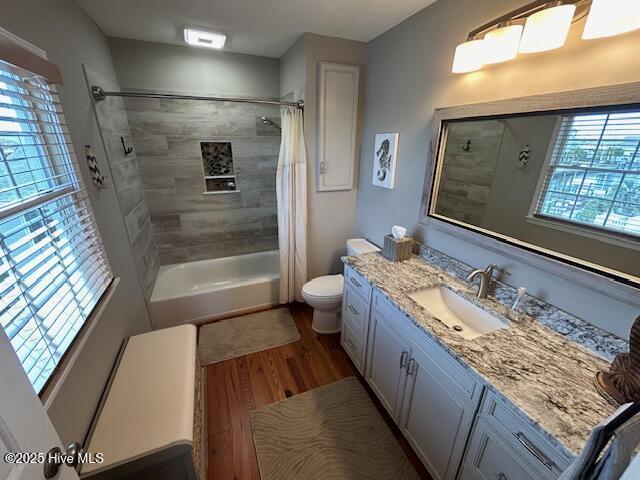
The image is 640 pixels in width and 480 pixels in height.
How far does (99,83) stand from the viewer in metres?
1.75

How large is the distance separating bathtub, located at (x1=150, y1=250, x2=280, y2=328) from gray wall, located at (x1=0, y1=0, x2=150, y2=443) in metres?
0.28

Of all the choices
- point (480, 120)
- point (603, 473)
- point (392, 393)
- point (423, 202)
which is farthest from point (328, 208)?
point (603, 473)

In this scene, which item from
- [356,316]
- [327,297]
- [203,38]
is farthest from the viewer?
[327,297]

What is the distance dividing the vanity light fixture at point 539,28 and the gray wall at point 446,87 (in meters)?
0.09

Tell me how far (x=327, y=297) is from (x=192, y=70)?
2467 millimetres

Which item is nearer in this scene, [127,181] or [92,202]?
[92,202]

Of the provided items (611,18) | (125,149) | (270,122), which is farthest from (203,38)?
(611,18)

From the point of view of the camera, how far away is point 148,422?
43.4 inches

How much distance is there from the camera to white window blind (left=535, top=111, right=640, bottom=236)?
907 mm

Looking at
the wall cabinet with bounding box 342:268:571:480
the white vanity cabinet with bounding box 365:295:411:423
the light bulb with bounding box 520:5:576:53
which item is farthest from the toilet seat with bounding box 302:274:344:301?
the light bulb with bounding box 520:5:576:53

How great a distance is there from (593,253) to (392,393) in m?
1.20

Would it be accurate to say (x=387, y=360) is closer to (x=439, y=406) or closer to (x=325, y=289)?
(x=439, y=406)

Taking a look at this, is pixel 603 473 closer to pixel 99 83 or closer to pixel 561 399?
pixel 561 399

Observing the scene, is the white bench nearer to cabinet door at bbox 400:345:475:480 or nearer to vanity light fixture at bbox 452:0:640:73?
cabinet door at bbox 400:345:475:480
